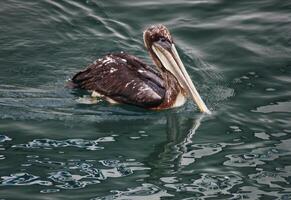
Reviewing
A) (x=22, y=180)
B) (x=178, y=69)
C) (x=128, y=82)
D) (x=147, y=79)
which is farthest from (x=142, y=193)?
(x=147, y=79)

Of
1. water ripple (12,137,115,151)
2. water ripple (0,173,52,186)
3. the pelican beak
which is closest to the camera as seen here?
water ripple (0,173,52,186)

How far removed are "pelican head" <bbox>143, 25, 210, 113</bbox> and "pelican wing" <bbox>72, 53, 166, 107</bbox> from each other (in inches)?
15.7

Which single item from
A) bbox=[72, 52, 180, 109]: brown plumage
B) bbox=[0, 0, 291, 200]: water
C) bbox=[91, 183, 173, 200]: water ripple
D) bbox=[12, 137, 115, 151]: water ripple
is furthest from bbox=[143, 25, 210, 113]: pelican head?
bbox=[91, 183, 173, 200]: water ripple

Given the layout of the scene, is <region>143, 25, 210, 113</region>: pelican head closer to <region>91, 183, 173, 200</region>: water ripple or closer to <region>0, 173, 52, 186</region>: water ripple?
<region>91, 183, 173, 200</region>: water ripple

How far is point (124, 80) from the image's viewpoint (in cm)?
1007

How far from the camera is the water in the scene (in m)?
7.91

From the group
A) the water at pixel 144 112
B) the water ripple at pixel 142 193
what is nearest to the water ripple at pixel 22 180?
the water at pixel 144 112

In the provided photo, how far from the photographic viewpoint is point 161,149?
8.81 meters

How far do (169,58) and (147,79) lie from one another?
676mm

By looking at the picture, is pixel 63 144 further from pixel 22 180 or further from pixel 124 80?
pixel 124 80

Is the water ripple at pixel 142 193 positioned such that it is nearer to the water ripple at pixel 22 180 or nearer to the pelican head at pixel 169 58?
the water ripple at pixel 22 180

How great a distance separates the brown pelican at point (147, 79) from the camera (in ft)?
31.5

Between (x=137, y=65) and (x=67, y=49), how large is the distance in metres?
1.93

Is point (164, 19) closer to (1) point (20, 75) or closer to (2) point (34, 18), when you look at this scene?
(2) point (34, 18)
